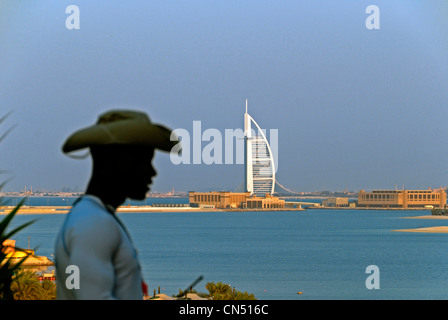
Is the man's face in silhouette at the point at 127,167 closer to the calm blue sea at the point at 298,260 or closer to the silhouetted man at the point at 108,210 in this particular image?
the silhouetted man at the point at 108,210

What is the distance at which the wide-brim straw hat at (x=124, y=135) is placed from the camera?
200 cm

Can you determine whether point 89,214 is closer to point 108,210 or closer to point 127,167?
point 108,210

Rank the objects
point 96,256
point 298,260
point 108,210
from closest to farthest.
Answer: point 96,256
point 108,210
point 298,260

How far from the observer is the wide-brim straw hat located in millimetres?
1996

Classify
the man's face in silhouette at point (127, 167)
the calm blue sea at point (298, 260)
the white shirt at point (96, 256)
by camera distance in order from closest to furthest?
1. the white shirt at point (96, 256)
2. the man's face in silhouette at point (127, 167)
3. the calm blue sea at point (298, 260)

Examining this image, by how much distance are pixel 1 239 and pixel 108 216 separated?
152cm

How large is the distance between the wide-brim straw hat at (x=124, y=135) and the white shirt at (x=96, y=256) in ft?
0.55

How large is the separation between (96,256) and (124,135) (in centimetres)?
32

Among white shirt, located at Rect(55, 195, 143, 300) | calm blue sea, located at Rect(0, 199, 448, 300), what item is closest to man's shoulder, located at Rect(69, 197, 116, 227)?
white shirt, located at Rect(55, 195, 143, 300)

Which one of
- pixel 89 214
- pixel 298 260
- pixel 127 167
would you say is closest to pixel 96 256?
pixel 89 214

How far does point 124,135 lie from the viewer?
2.00 m

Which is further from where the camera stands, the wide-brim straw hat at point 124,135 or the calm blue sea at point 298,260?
the calm blue sea at point 298,260

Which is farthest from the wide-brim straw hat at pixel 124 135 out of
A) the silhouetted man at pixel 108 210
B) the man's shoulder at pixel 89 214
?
the man's shoulder at pixel 89 214
